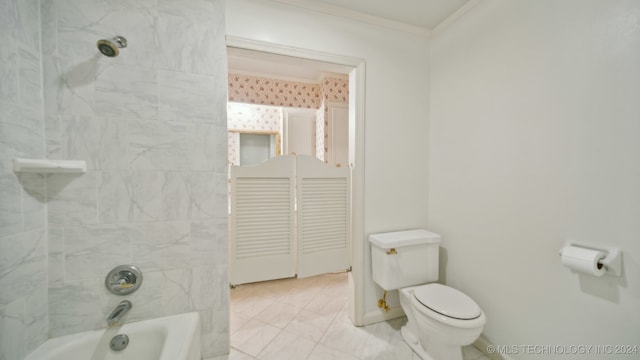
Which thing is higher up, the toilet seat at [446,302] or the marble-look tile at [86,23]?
the marble-look tile at [86,23]

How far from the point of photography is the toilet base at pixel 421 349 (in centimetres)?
131

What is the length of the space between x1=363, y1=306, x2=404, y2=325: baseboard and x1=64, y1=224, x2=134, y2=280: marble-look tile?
65.6 inches

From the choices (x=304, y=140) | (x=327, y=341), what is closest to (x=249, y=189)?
(x=327, y=341)

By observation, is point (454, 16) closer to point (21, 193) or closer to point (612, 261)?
point (612, 261)

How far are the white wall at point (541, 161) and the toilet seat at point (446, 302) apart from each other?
0.27 meters

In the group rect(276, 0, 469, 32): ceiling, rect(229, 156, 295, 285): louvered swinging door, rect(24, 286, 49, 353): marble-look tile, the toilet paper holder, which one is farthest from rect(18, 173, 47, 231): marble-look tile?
the toilet paper holder

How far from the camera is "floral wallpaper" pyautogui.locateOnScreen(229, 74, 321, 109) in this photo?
282cm

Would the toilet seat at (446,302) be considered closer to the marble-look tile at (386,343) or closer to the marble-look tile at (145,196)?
the marble-look tile at (386,343)

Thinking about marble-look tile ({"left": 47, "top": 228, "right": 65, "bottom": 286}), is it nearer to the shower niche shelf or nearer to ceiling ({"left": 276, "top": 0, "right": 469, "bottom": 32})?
the shower niche shelf

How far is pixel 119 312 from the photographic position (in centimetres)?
117

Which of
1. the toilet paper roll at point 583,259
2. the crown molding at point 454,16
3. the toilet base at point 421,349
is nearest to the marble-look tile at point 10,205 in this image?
the toilet base at point 421,349

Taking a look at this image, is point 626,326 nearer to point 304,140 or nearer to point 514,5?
point 514,5

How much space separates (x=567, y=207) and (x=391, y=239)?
939mm

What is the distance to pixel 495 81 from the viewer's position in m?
1.45
